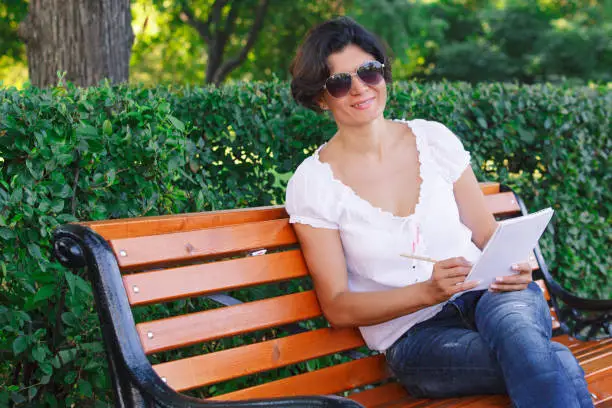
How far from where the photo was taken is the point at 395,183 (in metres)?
3.14

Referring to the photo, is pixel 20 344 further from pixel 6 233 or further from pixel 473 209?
pixel 473 209

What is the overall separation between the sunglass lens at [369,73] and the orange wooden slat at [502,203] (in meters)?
1.00

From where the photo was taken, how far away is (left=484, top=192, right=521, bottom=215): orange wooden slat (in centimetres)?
380

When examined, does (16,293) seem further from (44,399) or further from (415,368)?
(415,368)

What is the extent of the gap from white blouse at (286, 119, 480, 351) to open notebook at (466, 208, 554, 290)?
25 cm

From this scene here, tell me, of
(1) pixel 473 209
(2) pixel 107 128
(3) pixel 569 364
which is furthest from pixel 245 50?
(3) pixel 569 364

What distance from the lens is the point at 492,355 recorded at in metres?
2.72

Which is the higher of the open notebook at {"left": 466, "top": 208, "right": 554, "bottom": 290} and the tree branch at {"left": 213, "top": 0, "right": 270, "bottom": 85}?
the open notebook at {"left": 466, "top": 208, "right": 554, "bottom": 290}

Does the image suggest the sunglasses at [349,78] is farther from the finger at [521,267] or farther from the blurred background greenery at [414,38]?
the blurred background greenery at [414,38]

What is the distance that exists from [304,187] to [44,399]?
1214 millimetres

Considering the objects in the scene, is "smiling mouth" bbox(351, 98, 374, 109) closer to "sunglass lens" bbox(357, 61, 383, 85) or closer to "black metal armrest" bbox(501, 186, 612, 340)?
"sunglass lens" bbox(357, 61, 383, 85)

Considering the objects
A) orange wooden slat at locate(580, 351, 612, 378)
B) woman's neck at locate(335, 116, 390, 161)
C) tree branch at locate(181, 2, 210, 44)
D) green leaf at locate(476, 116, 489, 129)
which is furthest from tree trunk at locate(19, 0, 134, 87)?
tree branch at locate(181, 2, 210, 44)

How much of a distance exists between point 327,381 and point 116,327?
0.96 meters

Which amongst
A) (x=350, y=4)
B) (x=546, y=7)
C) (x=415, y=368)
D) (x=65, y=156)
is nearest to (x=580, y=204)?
(x=415, y=368)
